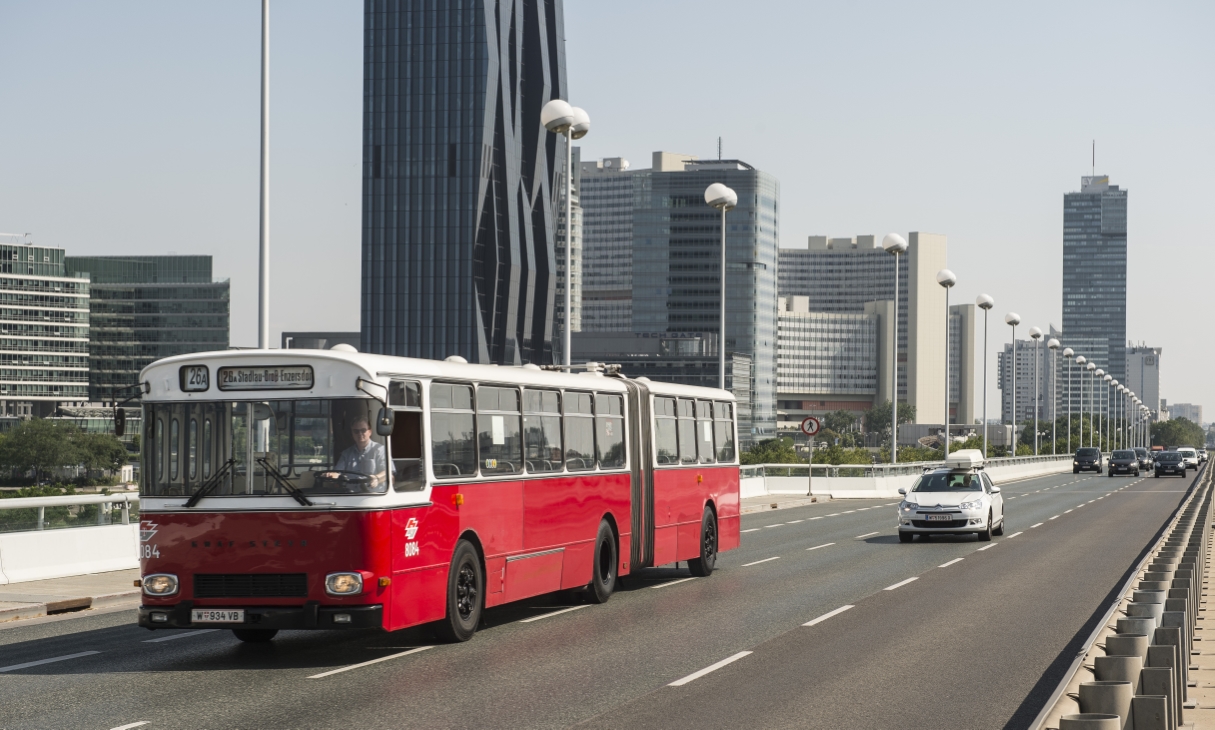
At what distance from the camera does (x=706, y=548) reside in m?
22.0

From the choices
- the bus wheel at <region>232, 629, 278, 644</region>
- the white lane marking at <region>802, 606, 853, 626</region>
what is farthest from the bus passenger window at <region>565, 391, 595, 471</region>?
the bus wheel at <region>232, 629, 278, 644</region>

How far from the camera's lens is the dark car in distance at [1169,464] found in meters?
84.9

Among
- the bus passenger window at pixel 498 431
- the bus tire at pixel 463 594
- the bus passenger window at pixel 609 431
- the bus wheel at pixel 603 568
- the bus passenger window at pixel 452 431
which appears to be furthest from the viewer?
the bus passenger window at pixel 609 431

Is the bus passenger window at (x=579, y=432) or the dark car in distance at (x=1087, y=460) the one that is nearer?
the bus passenger window at (x=579, y=432)

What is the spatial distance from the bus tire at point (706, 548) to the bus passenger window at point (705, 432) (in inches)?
33.3

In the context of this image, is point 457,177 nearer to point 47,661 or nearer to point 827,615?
point 827,615

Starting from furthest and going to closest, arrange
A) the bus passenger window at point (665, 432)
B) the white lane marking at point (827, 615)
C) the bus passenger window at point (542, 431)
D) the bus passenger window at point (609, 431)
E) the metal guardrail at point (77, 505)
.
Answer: the bus passenger window at point (665, 432), the metal guardrail at point (77, 505), the bus passenger window at point (609, 431), the bus passenger window at point (542, 431), the white lane marking at point (827, 615)

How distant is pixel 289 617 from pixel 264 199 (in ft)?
44.7

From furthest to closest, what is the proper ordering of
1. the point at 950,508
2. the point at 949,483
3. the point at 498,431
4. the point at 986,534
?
the point at 949,483 < the point at 986,534 < the point at 950,508 < the point at 498,431

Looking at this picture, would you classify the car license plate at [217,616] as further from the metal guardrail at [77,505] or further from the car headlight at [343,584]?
the metal guardrail at [77,505]

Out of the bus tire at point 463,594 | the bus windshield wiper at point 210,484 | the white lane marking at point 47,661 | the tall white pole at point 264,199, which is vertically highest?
the tall white pole at point 264,199

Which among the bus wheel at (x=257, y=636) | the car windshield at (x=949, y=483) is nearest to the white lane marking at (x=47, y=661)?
the bus wheel at (x=257, y=636)

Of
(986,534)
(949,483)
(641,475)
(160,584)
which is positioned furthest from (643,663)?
(949,483)

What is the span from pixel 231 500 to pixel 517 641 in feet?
10.6
